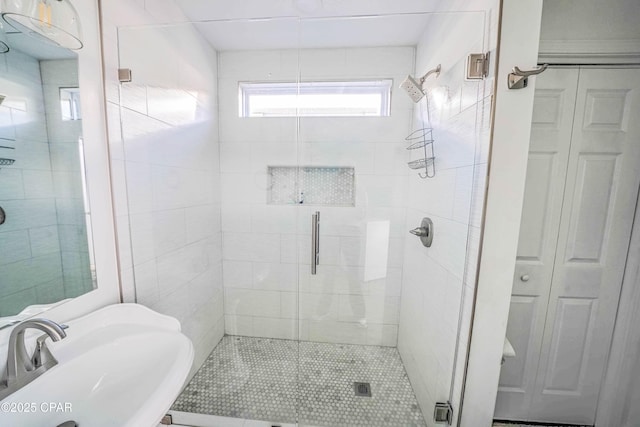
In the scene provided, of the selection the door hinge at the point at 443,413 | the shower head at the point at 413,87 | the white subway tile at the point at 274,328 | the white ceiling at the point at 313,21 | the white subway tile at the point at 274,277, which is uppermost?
the white ceiling at the point at 313,21

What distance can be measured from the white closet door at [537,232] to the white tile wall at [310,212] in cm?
74

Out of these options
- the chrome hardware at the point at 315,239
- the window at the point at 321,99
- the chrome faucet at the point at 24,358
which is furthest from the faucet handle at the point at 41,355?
the window at the point at 321,99

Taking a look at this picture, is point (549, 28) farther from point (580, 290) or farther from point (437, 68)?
point (580, 290)

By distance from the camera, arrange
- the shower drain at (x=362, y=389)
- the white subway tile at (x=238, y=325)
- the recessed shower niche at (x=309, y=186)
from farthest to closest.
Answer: the white subway tile at (x=238, y=325), the recessed shower niche at (x=309, y=186), the shower drain at (x=362, y=389)

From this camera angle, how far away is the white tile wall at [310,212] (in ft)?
5.74

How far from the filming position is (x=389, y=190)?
1.81 meters

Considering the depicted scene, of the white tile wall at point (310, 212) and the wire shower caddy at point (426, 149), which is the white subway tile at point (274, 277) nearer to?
the white tile wall at point (310, 212)

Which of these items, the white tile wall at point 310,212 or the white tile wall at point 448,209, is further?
the white tile wall at point 310,212

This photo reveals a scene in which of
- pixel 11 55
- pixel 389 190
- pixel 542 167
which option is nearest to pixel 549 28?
pixel 542 167

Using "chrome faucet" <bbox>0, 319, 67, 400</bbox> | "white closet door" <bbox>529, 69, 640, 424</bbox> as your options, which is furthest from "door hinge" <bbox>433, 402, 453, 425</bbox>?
"chrome faucet" <bbox>0, 319, 67, 400</bbox>

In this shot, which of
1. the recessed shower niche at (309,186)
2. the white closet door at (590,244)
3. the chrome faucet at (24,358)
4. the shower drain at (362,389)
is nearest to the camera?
the chrome faucet at (24,358)

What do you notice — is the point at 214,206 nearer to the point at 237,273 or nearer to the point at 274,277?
the point at 237,273

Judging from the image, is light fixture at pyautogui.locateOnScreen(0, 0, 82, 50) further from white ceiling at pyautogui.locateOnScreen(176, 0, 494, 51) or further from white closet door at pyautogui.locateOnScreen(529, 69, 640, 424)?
white closet door at pyautogui.locateOnScreen(529, 69, 640, 424)

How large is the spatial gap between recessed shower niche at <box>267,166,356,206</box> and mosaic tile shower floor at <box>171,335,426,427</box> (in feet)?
3.94
